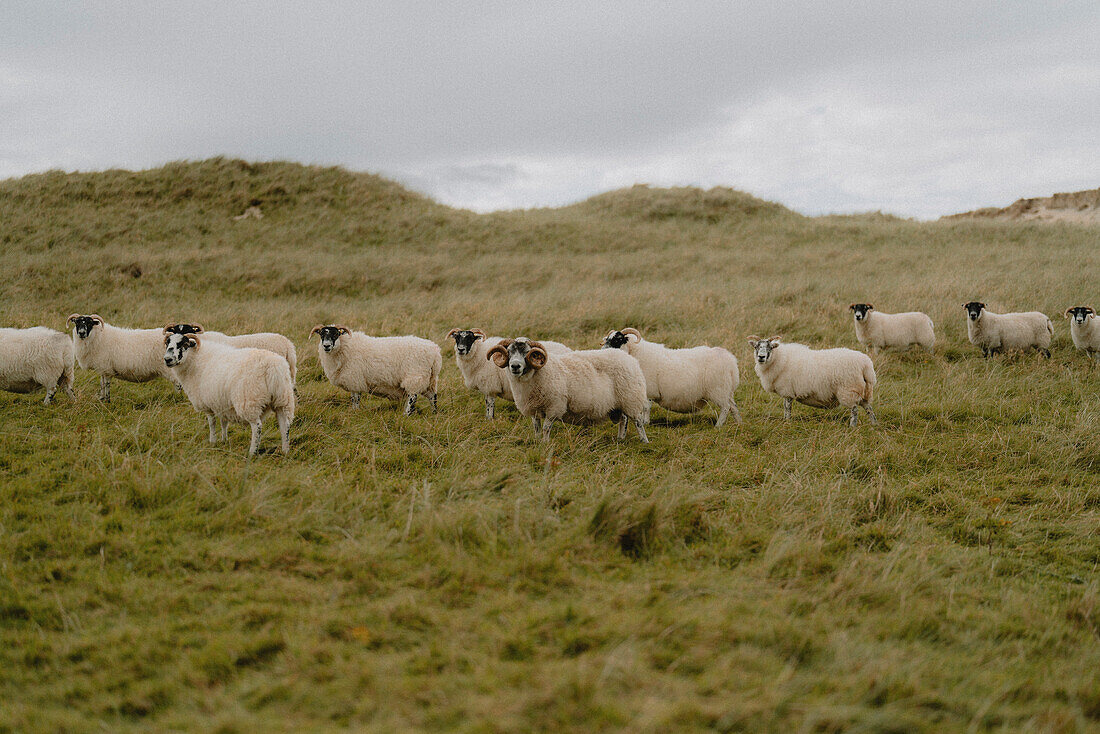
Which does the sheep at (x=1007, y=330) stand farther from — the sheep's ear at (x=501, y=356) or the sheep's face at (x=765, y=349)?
the sheep's ear at (x=501, y=356)

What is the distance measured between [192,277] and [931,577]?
78.0 ft

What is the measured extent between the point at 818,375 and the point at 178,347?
9.19 metres

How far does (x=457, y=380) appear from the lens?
465 inches

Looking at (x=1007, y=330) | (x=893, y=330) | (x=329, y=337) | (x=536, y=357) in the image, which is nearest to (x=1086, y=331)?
(x=1007, y=330)

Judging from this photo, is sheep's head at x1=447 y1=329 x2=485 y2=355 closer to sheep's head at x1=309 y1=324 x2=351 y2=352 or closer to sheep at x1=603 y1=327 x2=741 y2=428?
sheep's head at x1=309 y1=324 x2=351 y2=352

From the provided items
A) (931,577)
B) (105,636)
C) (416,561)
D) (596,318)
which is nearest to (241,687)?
(105,636)

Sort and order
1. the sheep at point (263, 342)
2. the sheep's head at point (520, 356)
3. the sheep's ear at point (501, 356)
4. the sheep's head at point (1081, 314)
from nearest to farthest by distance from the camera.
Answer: the sheep's head at point (520, 356) → the sheep's ear at point (501, 356) → the sheep at point (263, 342) → the sheep's head at point (1081, 314)

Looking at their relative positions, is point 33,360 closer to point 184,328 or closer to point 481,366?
point 184,328

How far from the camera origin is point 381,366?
32.8ft

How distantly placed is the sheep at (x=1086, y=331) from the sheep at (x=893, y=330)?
8.35 ft

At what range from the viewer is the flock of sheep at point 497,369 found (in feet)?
27.5

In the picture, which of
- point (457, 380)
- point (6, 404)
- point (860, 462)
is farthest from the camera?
point (457, 380)

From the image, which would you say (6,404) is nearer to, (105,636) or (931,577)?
(105,636)

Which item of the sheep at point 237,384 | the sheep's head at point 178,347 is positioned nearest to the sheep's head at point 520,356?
the sheep at point 237,384
